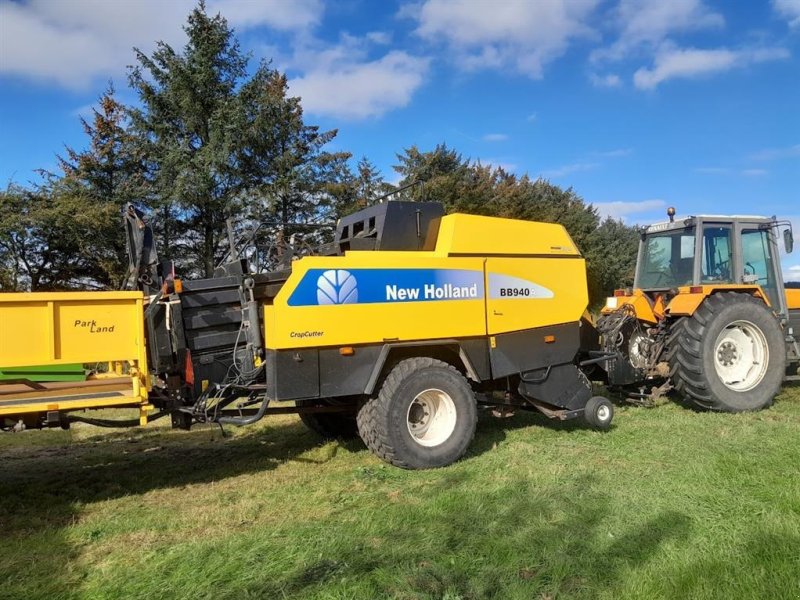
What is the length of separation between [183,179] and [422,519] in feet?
61.4

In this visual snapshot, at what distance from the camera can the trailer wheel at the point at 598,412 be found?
6316mm

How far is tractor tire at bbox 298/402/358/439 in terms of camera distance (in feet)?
22.4

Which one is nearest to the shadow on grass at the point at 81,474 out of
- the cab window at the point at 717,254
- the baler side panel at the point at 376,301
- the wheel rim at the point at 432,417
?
the wheel rim at the point at 432,417

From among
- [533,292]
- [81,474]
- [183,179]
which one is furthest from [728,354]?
[183,179]

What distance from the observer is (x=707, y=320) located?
7.33m

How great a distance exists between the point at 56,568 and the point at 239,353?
2289mm

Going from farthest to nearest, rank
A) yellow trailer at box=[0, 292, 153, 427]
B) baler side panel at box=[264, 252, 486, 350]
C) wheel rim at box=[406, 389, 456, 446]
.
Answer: wheel rim at box=[406, 389, 456, 446]
baler side panel at box=[264, 252, 486, 350]
yellow trailer at box=[0, 292, 153, 427]

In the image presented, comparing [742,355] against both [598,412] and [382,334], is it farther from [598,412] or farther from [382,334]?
[382,334]

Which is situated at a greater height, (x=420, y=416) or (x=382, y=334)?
(x=382, y=334)

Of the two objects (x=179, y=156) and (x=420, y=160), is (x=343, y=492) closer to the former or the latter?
(x=179, y=156)

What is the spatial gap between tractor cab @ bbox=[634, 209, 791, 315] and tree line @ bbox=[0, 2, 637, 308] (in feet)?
47.3

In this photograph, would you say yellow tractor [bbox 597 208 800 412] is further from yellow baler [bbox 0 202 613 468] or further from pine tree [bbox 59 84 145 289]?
pine tree [bbox 59 84 145 289]

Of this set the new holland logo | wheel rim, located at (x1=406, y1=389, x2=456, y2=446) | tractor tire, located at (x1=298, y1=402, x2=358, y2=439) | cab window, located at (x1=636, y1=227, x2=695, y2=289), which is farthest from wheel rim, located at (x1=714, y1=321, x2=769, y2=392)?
the new holland logo

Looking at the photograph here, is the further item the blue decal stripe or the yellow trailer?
the blue decal stripe
